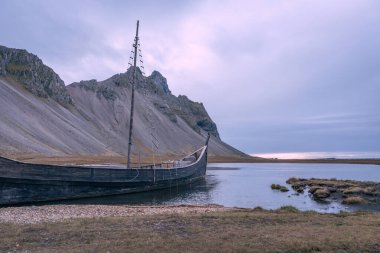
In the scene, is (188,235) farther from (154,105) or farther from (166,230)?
(154,105)

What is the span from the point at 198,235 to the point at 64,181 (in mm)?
18559

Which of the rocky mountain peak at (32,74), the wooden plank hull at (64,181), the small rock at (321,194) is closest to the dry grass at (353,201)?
the small rock at (321,194)

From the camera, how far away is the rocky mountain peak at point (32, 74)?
408 feet

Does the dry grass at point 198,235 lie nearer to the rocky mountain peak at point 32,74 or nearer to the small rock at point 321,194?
the small rock at point 321,194

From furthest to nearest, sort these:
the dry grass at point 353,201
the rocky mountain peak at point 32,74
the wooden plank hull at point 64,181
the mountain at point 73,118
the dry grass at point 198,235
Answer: the rocky mountain peak at point 32,74 → the mountain at point 73,118 → the dry grass at point 353,201 → the wooden plank hull at point 64,181 → the dry grass at point 198,235

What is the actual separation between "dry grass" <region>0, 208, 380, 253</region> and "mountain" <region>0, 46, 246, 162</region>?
3773cm

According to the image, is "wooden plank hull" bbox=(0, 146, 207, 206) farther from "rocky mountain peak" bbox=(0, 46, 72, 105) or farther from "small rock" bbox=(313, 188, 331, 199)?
"rocky mountain peak" bbox=(0, 46, 72, 105)

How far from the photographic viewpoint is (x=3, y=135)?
2906 inches

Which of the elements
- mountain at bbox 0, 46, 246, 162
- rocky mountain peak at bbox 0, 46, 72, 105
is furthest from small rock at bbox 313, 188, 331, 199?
rocky mountain peak at bbox 0, 46, 72, 105

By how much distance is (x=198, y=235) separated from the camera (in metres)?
13.1

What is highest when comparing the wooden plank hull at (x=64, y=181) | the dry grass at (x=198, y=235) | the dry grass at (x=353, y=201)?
the wooden plank hull at (x=64, y=181)

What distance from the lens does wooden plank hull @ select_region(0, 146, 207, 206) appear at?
82.6 ft

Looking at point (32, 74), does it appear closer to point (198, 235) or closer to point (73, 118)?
point (73, 118)

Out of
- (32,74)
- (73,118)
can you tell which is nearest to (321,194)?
(73,118)
